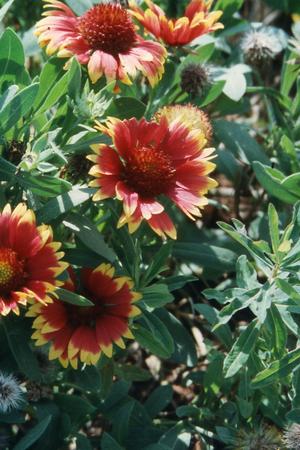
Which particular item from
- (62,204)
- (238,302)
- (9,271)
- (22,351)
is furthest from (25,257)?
(238,302)

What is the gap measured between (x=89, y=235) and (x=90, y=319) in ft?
0.65

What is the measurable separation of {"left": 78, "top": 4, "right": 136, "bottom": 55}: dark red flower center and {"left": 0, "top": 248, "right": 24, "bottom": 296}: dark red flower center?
2.01 feet

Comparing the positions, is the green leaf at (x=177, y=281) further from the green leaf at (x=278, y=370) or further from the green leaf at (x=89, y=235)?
the green leaf at (x=278, y=370)

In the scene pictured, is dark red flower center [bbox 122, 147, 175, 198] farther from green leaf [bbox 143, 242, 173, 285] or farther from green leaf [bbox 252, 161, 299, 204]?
green leaf [bbox 252, 161, 299, 204]

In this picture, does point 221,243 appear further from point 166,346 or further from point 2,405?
point 2,405

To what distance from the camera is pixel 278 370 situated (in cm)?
191

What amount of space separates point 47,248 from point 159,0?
4.84ft

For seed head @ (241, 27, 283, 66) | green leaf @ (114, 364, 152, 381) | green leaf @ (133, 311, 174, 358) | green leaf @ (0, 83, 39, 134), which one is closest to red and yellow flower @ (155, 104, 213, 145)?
green leaf @ (0, 83, 39, 134)

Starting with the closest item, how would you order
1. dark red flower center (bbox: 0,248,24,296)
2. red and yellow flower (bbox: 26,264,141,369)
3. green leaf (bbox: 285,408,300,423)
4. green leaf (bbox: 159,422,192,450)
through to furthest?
dark red flower center (bbox: 0,248,24,296), red and yellow flower (bbox: 26,264,141,369), green leaf (bbox: 285,408,300,423), green leaf (bbox: 159,422,192,450)

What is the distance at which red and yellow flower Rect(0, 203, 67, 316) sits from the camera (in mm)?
1716

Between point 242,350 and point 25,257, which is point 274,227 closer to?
point 242,350

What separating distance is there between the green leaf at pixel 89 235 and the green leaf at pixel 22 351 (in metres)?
0.27

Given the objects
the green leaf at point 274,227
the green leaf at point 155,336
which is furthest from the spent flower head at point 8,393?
the green leaf at point 274,227

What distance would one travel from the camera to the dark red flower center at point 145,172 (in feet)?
6.15
